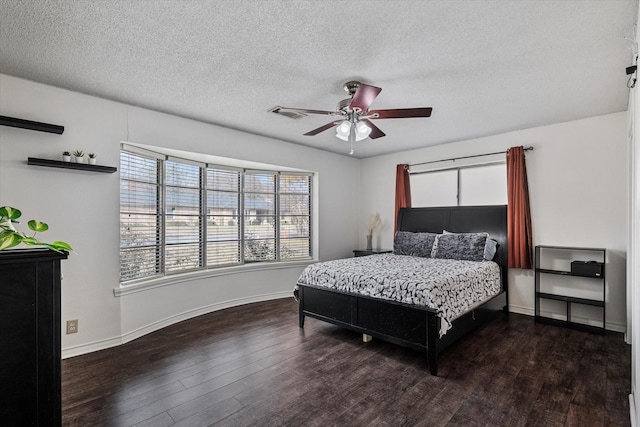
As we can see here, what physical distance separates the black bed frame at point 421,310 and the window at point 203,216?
64.4 inches

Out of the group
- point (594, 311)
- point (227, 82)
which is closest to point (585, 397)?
point (594, 311)

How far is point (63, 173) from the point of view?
2951 millimetres

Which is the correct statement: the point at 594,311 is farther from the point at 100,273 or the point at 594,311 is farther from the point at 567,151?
the point at 100,273

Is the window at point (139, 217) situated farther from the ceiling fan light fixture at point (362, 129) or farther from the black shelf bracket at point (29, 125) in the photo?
the ceiling fan light fixture at point (362, 129)

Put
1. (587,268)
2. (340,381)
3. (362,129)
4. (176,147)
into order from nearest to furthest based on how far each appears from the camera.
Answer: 1. (340,381)
2. (362,129)
3. (587,268)
4. (176,147)

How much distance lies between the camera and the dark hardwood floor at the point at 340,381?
206 centimetres

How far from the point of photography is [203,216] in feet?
14.7

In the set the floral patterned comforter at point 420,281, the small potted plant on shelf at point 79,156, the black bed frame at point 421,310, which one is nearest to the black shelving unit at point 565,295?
the black bed frame at point 421,310

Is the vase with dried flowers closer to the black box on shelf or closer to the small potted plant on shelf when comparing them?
the black box on shelf

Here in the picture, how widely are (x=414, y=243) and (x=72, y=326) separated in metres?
4.11

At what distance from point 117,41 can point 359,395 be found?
3027mm

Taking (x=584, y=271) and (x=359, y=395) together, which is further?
(x=584, y=271)

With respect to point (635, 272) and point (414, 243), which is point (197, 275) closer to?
point (414, 243)

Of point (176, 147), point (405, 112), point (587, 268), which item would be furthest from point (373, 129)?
point (587, 268)
